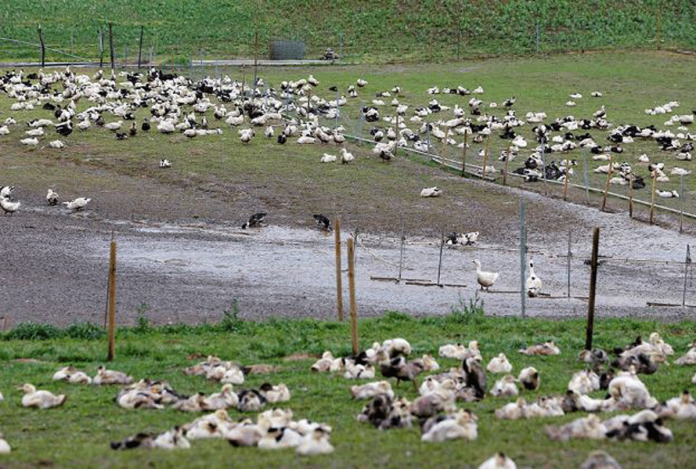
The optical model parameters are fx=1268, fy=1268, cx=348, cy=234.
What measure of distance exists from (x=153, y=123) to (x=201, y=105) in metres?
3.24

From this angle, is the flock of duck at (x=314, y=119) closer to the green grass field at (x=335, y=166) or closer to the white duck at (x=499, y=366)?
the green grass field at (x=335, y=166)

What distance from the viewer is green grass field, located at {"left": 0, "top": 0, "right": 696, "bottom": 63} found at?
71812 mm

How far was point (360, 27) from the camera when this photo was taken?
250ft

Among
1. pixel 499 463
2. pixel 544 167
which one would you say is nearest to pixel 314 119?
pixel 544 167

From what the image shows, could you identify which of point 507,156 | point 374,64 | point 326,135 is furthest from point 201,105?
point 374,64

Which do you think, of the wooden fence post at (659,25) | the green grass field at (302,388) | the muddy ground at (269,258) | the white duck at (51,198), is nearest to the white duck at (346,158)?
the muddy ground at (269,258)

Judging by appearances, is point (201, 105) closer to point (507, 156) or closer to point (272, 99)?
point (272, 99)

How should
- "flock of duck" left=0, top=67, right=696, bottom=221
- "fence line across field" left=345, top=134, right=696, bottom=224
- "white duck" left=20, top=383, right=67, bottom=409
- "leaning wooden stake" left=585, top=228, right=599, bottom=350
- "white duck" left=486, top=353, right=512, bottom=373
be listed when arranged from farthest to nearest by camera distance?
"flock of duck" left=0, top=67, right=696, bottom=221
"fence line across field" left=345, top=134, right=696, bottom=224
"leaning wooden stake" left=585, top=228, right=599, bottom=350
"white duck" left=486, top=353, right=512, bottom=373
"white duck" left=20, top=383, right=67, bottom=409

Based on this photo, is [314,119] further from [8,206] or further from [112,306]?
[112,306]

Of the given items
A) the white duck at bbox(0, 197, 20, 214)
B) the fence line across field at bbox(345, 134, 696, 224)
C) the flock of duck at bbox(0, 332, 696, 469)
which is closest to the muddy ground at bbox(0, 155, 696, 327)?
the white duck at bbox(0, 197, 20, 214)

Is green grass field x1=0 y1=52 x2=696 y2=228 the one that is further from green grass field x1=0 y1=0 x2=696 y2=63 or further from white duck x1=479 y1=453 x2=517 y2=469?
white duck x1=479 y1=453 x2=517 y2=469

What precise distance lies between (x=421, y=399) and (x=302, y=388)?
8.13 ft

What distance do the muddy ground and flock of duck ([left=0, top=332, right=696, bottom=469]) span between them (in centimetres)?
570

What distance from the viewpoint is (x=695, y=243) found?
97.8 feet
